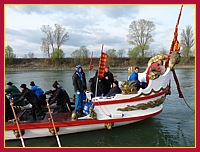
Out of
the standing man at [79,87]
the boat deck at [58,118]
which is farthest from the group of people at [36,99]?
the standing man at [79,87]

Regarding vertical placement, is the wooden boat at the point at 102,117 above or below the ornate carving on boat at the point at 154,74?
below

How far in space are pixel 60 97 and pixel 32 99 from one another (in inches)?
31.7

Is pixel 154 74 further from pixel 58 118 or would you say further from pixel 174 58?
pixel 58 118

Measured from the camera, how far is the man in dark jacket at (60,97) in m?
5.55

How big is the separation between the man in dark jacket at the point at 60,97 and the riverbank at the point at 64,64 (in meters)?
31.1

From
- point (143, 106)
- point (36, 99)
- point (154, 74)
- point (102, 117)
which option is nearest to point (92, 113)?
point (102, 117)

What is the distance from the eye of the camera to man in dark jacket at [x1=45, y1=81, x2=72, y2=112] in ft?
18.2

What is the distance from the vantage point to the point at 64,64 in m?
40.0

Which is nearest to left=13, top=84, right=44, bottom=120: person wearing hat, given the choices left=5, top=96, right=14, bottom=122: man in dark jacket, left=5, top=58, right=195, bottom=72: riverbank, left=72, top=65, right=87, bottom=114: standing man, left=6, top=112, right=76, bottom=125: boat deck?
left=5, top=96, right=14, bottom=122: man in dark jacket

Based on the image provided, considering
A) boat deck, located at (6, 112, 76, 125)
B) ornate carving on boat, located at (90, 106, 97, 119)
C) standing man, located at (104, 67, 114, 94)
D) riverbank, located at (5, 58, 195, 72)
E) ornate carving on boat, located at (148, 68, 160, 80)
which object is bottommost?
boat deck, located at (6, 112, 76, 125)

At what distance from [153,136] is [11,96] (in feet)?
15.3

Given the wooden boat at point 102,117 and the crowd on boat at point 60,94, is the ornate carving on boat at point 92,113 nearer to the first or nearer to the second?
the wooden boat at point 102,117

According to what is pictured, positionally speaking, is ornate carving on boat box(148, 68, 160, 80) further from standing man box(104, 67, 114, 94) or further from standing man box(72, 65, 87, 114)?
standing man box(72, 65, 87, 114)

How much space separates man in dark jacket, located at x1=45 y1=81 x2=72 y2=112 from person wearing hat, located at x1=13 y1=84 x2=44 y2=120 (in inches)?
15.9
